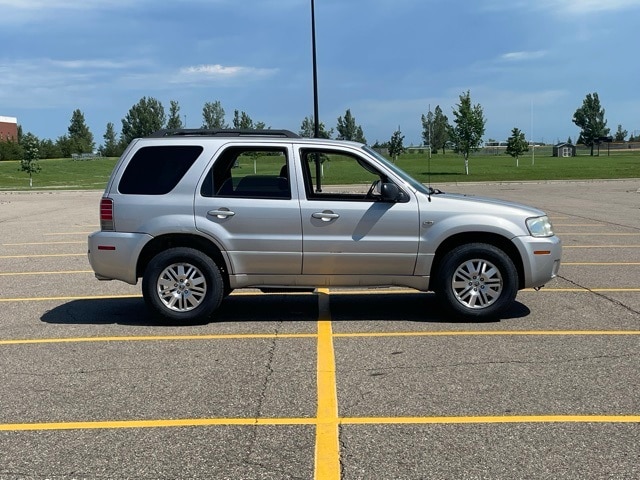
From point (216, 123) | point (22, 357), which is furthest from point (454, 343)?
point (216, 123)

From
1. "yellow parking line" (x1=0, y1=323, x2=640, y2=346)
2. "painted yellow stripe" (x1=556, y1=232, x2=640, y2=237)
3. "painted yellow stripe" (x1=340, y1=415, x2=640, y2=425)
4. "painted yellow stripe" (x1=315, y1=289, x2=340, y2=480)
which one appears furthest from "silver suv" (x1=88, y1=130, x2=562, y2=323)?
"painted yellow stripe" (x1=556, y1=232, x2=640, y2=237)

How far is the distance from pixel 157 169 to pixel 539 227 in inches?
151

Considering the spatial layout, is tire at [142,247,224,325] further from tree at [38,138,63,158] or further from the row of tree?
tree at [38,138,63,158]

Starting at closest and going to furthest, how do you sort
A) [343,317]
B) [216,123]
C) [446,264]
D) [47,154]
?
[446,264] → [343,317] → [216,123] → [47,154]

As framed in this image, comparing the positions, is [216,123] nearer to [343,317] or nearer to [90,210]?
[90,210]

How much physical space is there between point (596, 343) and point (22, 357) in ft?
16.1

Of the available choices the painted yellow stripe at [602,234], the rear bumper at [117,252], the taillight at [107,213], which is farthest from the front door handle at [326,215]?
the painted yellow stripe at [602,234]

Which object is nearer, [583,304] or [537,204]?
[583,304]

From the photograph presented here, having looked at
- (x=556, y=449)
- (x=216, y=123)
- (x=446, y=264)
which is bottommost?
(x=556, y=449)

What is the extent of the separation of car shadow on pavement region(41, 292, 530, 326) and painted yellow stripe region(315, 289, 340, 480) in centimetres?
79

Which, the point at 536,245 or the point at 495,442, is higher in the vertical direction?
the point at 536,245

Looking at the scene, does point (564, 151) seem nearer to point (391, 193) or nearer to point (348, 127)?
point (348, 127)

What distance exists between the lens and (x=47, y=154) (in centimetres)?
11450

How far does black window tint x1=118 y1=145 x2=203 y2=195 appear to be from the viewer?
6.82 metres
